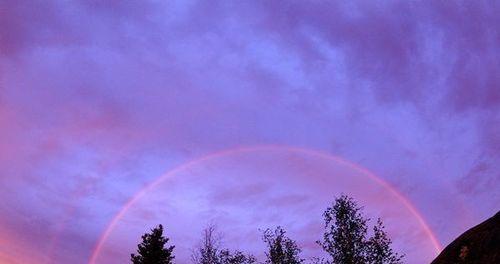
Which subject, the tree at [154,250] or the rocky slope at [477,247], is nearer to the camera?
the rocky slope at [477,247]

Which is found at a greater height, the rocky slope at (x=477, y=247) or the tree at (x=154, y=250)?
the tree at (x=154, y=250)

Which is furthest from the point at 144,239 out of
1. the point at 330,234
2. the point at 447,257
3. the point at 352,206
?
the point at 447,257

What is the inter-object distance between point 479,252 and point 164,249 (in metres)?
35.6

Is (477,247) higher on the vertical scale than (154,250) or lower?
lower

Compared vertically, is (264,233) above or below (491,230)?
above

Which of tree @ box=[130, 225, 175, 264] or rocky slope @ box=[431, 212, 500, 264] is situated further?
tree @ box=[130, 225, 175, 264]

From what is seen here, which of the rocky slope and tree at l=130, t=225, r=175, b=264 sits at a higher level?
tree at l=130, t=225, r=175, b=264

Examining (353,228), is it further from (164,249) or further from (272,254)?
(164,249)

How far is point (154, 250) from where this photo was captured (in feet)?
156

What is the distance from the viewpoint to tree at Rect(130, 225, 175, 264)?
1845 inches

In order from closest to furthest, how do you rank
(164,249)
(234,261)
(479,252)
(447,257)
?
(479,252)
(447,257)
(164,249)
(234,261)

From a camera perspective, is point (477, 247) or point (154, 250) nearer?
point (477, 247)

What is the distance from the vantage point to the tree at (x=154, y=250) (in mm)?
46875

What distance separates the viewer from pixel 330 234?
50.8 m
